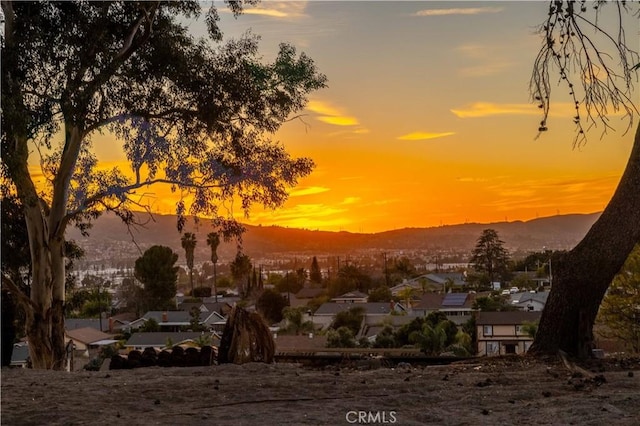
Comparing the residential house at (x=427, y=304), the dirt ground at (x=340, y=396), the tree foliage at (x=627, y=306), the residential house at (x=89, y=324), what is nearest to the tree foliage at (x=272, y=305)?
the residential house at (x=427, y=304)

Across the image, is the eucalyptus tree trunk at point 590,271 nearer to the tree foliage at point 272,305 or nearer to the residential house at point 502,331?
the residential house at point 502,331

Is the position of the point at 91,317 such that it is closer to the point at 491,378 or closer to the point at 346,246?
the point at 346,246

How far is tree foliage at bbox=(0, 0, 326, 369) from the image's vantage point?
10.5 metres

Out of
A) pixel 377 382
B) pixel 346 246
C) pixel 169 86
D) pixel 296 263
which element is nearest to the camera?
pixel 377 382

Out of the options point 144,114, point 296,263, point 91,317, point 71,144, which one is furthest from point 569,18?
point 296,263

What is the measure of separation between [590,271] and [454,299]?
50.4 meters

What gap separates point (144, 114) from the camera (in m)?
12.1

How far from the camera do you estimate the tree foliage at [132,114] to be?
1048cm

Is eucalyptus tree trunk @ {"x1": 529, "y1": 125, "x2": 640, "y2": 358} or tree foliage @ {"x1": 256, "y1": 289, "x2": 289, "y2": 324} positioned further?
tree foliage @ {"x1": 256, "y1": 289, "x2": 289, "y2": 324}

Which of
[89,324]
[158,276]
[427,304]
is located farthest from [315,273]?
[89,324]

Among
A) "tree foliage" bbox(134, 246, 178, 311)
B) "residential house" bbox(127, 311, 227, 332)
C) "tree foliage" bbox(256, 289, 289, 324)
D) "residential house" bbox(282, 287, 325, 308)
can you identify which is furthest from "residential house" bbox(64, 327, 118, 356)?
"residential house" bbox(282, 287, 325, 308)

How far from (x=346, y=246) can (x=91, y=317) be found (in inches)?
1340

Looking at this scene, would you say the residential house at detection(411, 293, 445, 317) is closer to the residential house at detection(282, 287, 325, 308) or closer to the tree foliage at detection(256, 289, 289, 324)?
the tree foliage at detection(256, 289, 289, 324)

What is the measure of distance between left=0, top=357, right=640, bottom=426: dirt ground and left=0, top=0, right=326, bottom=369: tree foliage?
4.77 m
